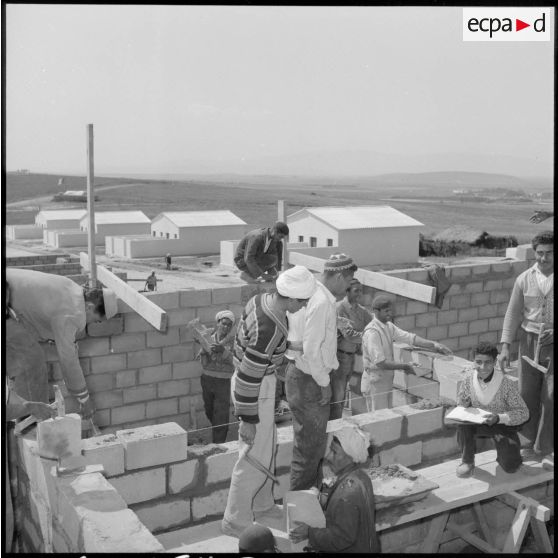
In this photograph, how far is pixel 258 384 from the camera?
4.21 metres

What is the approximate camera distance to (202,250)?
3034 cm

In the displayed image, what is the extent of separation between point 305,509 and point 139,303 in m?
3.83

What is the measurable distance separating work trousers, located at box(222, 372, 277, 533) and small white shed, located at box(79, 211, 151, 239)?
29.1 metres

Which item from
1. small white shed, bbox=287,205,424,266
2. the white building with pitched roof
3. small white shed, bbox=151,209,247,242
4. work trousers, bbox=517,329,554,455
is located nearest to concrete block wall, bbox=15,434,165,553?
work trousers, bbox=517,329,554,455

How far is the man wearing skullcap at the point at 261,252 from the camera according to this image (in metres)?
6.67

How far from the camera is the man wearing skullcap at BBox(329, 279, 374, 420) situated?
19.5 feet

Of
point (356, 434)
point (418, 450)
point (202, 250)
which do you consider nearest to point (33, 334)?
point (356, 434)

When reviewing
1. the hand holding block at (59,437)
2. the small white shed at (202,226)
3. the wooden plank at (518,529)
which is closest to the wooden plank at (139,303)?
the hand holding block at (59,437)

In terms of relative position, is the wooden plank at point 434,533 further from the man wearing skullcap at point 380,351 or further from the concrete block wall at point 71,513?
the concrete block wall at point 71,513

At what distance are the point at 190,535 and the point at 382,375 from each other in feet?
7.14

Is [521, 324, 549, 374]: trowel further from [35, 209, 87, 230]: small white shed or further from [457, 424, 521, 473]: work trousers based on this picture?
[35, 209, 87, 230]: small white shed

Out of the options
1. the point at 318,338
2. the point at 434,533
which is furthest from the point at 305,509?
the point at 434,533

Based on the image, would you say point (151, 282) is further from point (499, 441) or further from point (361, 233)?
point (499, 441)

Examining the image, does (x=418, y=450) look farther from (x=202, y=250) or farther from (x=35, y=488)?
(x=202, y=250)
